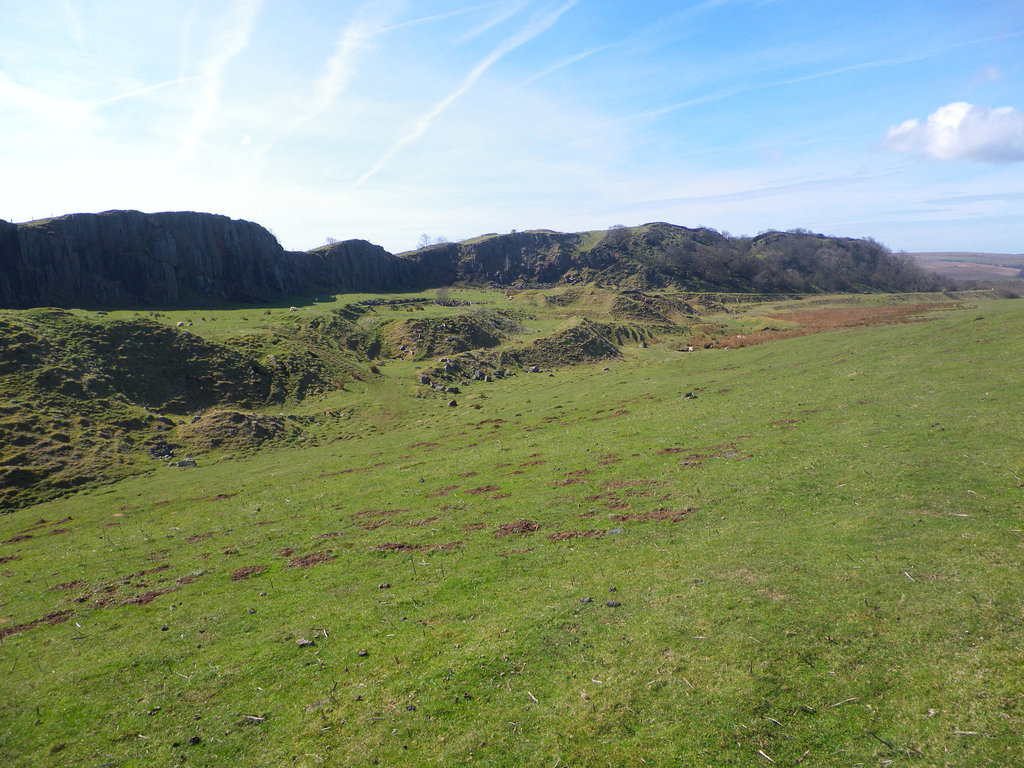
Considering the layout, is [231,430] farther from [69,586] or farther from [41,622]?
[41,622]

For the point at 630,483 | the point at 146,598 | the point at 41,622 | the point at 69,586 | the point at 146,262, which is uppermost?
the point at 146,262

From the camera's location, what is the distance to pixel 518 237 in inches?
7790

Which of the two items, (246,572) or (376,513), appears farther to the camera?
(376,513)

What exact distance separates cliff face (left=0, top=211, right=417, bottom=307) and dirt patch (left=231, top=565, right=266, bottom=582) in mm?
102075

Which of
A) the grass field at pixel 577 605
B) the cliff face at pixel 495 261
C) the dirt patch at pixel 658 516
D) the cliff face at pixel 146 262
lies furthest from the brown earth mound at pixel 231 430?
the cliff face at pixel 495 261

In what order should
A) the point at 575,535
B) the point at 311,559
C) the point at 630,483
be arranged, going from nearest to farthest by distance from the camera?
the point at 575,535 → the point at 311,559 → the point at 630,483

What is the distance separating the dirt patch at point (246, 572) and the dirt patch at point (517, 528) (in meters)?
10.9

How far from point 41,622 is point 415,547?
14706mm

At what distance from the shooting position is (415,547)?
23.0m

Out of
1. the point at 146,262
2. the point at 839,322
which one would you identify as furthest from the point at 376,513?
the point at 146,262

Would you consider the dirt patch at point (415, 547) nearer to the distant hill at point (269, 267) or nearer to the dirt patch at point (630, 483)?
the dirt patch at point (630, 483)

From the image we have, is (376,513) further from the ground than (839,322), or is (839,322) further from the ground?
(839,322)

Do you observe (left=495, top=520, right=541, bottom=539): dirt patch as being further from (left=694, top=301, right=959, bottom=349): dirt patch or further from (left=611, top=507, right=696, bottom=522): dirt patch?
(left=694, top=301, right=959, bottom=349): dirt patch

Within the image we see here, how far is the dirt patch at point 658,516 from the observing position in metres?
22.4
